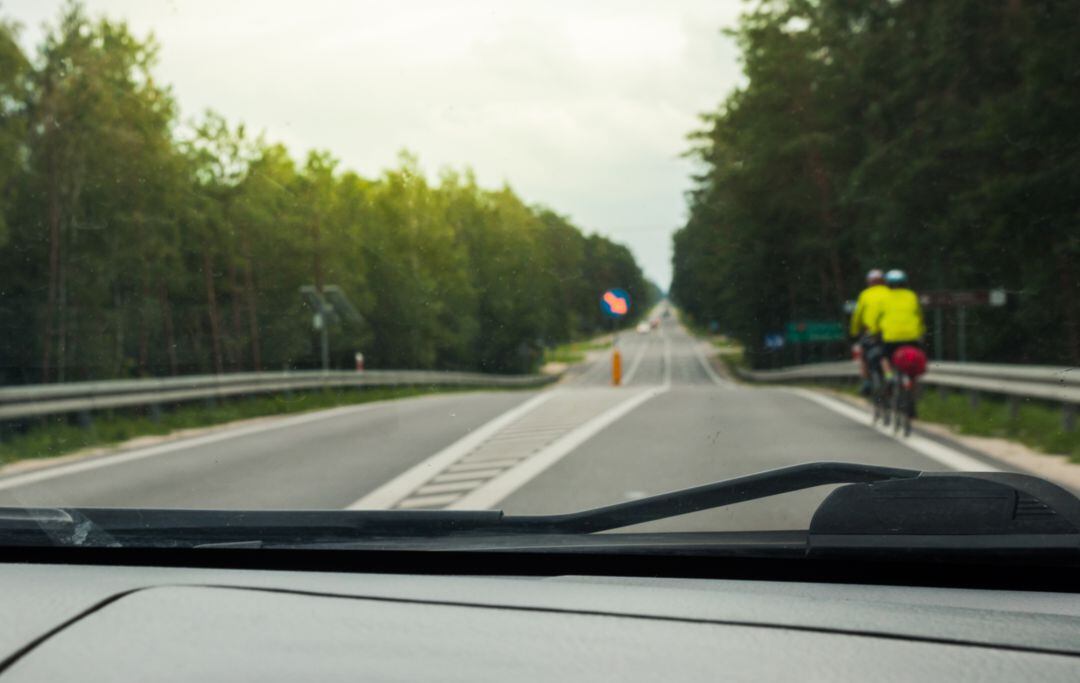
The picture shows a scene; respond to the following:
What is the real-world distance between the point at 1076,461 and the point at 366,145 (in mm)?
3250

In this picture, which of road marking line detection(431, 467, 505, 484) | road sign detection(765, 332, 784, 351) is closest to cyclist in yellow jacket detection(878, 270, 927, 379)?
road sign detection(765, 332, 784, 351)

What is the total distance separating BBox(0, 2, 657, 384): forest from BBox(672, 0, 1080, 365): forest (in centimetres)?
42

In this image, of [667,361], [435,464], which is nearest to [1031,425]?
[667,361]

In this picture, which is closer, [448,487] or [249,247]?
[249,247]

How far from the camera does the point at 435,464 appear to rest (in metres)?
6.56

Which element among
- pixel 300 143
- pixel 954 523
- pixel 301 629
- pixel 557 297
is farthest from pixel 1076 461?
pixel 301 629

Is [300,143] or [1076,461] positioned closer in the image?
[300,143]

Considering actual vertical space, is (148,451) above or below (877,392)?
below

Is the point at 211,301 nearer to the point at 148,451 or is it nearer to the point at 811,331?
the point at 811,331

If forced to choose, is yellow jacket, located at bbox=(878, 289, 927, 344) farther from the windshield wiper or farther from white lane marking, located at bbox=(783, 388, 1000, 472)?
white lane marking, located at bbox=(783, 388, 1000, 472)

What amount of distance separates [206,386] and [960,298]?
Answer: 109 inches

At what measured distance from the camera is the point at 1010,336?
9.77ft

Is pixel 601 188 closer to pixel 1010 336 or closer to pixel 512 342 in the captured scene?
pixel 512 342

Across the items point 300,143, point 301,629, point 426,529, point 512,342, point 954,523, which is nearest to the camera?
point 301,629
